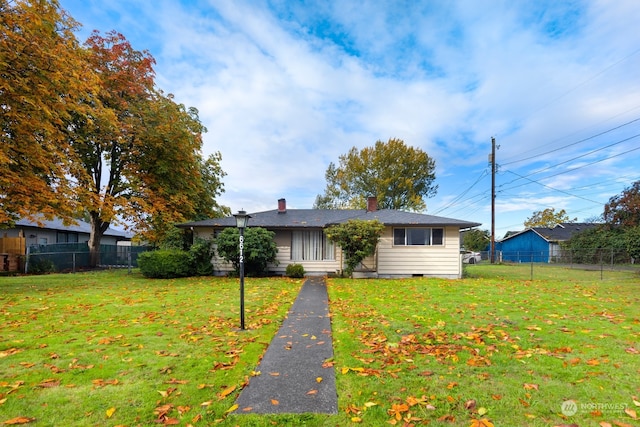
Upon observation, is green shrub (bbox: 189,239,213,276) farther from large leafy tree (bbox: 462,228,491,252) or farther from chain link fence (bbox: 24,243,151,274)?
large leafy tree (bbox: 462,228,491,252)

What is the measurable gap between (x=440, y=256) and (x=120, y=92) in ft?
65.0

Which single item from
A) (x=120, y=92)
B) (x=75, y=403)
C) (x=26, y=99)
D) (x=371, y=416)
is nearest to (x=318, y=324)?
(x=371, y=416)

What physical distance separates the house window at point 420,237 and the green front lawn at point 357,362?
6.89 meters

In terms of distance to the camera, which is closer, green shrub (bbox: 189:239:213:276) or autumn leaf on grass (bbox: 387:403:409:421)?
autumn leaf on grass (bbox: 387:403:409:421)

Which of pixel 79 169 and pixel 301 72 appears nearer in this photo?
pixel 301 72

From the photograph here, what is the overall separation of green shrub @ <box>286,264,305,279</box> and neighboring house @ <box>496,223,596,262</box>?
1071 inches

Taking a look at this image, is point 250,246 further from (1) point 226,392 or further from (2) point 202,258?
(1) point 226,392

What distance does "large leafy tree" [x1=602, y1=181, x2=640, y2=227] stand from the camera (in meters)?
20.7

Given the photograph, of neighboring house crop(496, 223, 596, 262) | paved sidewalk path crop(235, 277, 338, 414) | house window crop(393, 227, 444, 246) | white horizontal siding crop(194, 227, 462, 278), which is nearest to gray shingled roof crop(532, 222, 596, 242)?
neighboring house crop(496, 223, 596, 262)

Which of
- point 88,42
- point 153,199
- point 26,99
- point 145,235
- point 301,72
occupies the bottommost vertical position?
point 145,235

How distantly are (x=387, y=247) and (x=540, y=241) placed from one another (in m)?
31.6

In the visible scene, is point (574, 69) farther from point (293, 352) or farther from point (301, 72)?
point (293, 352)

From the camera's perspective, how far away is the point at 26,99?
945cm

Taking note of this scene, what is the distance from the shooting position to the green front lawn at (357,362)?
2.83 m
